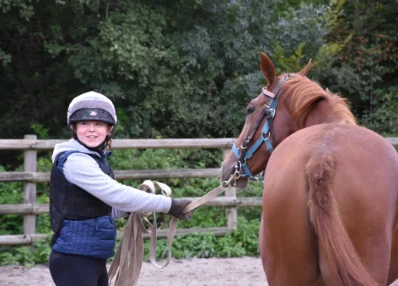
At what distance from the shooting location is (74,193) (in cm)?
297

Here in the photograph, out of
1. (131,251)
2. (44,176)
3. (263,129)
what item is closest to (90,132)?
(131,251)

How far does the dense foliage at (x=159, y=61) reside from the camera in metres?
10.2

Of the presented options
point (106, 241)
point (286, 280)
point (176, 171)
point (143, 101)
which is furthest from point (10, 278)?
point (143, 101)

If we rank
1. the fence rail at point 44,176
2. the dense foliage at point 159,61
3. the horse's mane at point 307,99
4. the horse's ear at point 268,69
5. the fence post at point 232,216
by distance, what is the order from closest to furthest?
1. the horse's mane at point 307,99
2. the horse's ear at point 268,69
3. the fence rail at point 44,176
4. the fence post at point 232,216
5. the dense foliage at point 159,61

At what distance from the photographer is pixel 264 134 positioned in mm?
3721

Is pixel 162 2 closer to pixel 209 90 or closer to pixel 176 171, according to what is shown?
pixel 209 90

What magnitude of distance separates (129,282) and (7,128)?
8.23 metres

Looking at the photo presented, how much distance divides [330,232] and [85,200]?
45.2 inches

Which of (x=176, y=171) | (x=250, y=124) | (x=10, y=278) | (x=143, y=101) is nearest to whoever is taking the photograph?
(x=250, y=124)

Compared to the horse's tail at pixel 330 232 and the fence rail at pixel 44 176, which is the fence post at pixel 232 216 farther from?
the horse's tail at pixel 330 232

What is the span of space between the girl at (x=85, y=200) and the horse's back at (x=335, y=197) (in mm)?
628

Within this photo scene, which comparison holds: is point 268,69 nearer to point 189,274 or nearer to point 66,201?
point 66,201

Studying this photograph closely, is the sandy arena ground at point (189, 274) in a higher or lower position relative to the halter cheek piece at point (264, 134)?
lower

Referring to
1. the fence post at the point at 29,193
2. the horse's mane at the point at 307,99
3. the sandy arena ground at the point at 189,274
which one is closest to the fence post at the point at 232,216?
the sandy arena ground at the point at 189,274
